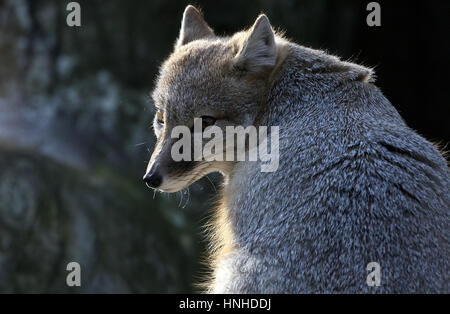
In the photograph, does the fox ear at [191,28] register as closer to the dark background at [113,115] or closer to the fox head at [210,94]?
the fox head at [210,94]

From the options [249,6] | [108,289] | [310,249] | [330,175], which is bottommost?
[108,289]

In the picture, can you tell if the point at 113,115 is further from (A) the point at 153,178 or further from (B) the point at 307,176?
(B) the point at 307,176

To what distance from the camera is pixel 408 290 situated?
368 centimetres

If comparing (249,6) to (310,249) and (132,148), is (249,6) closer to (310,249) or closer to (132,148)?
(132,148)

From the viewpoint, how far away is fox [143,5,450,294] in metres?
3.78

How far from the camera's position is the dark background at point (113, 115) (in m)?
8.05

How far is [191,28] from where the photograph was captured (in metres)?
5.61

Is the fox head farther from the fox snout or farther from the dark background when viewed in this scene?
the dark background

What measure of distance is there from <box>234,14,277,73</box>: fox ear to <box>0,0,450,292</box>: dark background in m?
3.26

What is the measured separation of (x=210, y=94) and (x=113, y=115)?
17.4 feet

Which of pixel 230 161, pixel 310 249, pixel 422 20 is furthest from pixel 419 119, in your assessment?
pixel 310 249

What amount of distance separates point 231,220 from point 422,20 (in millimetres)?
8256

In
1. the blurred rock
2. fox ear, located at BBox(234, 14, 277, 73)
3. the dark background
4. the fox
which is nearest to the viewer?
the fox

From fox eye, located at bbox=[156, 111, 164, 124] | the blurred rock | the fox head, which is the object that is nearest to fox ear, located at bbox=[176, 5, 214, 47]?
the fox head
